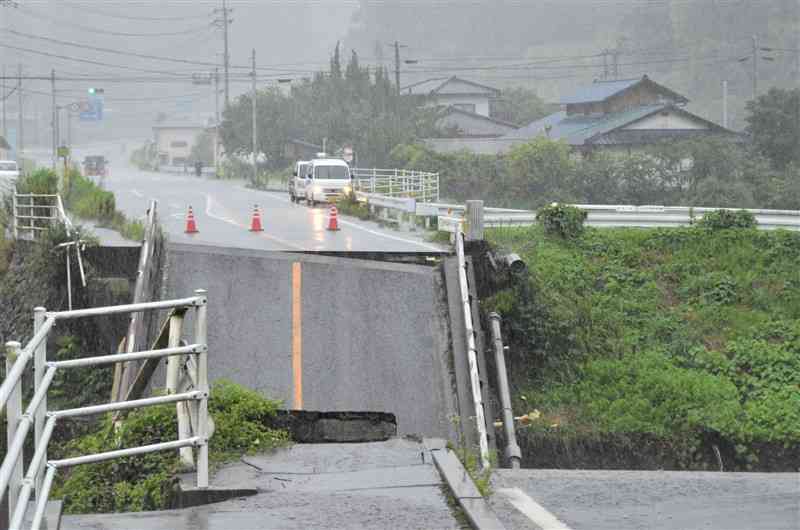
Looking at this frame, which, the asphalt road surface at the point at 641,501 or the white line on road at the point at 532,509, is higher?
the white line on road at the point at 532,509

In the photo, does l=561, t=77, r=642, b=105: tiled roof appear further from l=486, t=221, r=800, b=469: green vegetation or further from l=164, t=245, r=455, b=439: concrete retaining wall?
l=164, t=245, r=455, b=439: concrete retaining wall

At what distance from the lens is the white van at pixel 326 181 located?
45938 mm

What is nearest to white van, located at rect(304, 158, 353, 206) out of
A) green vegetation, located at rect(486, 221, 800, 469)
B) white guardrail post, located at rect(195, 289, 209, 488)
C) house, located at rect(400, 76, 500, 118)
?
green vegetation, located at rect(486, 221, 800, 469)

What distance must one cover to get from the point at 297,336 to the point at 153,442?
1127 centimetres

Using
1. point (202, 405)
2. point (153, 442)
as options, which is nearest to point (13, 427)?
point (202, 405)

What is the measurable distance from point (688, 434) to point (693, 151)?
33153mm

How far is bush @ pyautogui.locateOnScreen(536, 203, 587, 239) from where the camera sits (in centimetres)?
2867

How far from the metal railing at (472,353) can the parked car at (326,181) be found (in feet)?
77.0

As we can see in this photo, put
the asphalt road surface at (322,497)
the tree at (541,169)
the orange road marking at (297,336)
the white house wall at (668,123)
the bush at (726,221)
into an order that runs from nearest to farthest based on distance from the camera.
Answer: the asphalt road surface at (322,497), the orange road marking at (297,336), the bush at (726,221), the tree at (541,169), the white house wall at (668,123)

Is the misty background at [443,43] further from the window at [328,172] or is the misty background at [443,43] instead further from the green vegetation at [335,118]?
the window at [328,172]

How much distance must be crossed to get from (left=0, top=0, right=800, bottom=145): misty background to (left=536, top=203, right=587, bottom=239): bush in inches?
1598

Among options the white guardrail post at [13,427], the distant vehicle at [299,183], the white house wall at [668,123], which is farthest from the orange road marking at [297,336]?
the white house wall at [668,123]

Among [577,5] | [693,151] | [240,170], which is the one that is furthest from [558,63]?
[693,151]

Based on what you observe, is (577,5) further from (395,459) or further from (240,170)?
(395,459)
